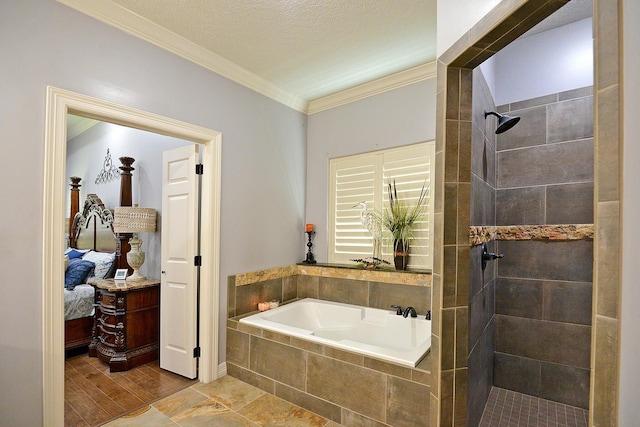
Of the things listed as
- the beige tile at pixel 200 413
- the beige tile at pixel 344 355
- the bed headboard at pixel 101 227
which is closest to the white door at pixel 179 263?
the beige tile at pixel 200 413

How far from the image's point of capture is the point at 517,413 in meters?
2.27

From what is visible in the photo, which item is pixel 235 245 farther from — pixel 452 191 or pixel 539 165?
pixel 539 165

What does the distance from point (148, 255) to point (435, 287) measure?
3212 millimetres

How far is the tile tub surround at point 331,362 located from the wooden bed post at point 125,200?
1.57 meters

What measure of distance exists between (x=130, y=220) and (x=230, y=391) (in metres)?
1.99

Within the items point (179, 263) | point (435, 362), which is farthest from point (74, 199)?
point (435, 362)

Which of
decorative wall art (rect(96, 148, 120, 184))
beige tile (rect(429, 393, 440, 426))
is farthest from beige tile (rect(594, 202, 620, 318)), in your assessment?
decorative wall art (rect(96, 148, 120, 184))

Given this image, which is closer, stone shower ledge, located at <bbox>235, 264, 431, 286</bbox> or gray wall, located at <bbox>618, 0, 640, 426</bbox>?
gray wall, located at <bbox>618, 0, 640, 426</bbox>

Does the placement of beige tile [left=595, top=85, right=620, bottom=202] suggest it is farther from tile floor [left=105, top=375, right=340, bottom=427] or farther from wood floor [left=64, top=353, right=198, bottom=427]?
wood floor [left=64, top=353, right=198, bottom=427]

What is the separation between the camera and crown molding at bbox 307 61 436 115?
9.48ft

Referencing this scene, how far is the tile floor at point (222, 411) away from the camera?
2.14 metres

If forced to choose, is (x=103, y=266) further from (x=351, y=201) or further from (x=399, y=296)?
(x=399, y=296)

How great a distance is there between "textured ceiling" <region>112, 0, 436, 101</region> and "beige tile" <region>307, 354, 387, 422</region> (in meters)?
2.46

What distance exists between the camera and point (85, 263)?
376 cm
